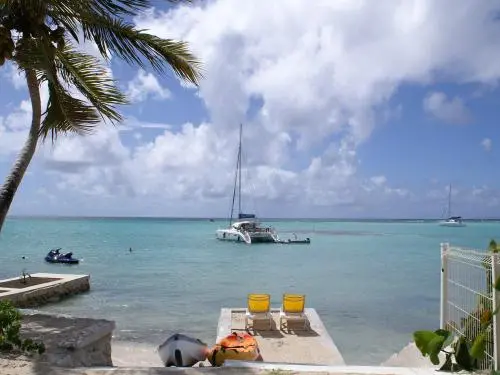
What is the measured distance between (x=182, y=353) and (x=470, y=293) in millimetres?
4243

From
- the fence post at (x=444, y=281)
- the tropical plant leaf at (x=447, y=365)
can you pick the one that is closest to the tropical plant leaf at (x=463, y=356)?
the tropical plant leaf at (x=447, y=365)

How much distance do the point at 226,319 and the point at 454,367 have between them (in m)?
7.59

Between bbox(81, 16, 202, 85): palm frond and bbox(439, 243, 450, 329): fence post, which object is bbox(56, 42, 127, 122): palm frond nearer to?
bbox(81, 16, 202, 85): palm frond

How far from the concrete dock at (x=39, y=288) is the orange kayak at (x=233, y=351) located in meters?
11.5

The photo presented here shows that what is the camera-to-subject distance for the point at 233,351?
7.51 meters

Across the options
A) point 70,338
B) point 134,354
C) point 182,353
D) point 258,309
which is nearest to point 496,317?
point 182,353

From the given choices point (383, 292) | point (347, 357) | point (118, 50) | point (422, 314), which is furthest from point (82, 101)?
point (383, 292)

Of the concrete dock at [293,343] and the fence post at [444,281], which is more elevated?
the fence post at [444,281]

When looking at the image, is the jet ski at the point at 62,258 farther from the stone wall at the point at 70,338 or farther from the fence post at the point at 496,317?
the fence post at the point at 496,317

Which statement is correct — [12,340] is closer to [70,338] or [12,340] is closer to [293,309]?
[70,338]

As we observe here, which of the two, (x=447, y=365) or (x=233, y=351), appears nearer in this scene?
(x=447, y=365)

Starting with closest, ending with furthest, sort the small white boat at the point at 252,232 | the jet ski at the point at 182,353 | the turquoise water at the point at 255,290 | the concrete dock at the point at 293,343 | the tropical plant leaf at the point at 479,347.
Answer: the tropical plant leaf at the point at 479,347 → the jet ski at the point at 182,353 → the concrete dock at the point at 293,343 → the turquoise water at the point at 255,290 → the small white boat at the point at 252,232

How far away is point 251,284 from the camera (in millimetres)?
28203

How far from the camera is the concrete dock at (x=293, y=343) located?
31.2ft
